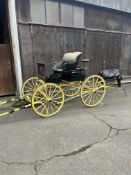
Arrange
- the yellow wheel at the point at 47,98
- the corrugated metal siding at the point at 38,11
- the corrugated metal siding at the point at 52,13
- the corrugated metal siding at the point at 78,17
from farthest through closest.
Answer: the corrugated metal siding at the point at 78,17 < the corrugated metal siding at the point at 52,13 < the corrugated metal siding at the point at 38,11 < the yellow wheel at the point at 47,98

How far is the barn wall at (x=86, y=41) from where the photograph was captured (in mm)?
6172

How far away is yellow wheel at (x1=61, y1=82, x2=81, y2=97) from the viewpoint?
5072 millimetres

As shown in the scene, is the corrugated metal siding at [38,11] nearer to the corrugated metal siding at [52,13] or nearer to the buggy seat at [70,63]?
the corrugated metal siding at [52,13]

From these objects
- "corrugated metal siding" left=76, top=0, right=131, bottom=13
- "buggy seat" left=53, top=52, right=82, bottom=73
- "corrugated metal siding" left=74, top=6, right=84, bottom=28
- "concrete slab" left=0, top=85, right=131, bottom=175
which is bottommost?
"concrete slab" left=0, top=85, right=131, bottom=175

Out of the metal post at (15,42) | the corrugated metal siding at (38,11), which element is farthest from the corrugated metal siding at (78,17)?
the metal post at (15,42)

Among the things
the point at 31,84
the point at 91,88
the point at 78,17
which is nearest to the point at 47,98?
the point at 91,88

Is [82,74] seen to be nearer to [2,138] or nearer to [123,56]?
[2,138]

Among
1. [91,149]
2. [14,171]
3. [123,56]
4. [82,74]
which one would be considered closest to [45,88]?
[82,74]

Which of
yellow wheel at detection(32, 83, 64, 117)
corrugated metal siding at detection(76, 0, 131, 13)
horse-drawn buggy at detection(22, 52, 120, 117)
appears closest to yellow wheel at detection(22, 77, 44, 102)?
horse-drawn buggy at detection(22, 52, 120, 117)

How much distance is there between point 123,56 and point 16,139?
23.4 feet

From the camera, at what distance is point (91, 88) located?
517 cm

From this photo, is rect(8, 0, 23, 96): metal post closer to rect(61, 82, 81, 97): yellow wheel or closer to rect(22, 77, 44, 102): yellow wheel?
rect(22, 77, 44, 102): yellow wheel

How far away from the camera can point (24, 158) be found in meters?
2.84

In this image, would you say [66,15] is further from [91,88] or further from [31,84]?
[91,88]
